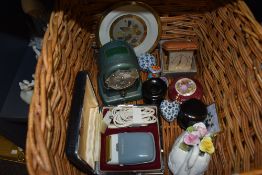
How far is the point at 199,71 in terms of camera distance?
0.97 m

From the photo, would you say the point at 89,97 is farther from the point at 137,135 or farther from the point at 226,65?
the point at 226,65

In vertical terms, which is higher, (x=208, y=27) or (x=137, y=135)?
(x=208, y=27)

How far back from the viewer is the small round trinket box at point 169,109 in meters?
0.86

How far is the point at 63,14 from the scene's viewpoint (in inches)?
29.3

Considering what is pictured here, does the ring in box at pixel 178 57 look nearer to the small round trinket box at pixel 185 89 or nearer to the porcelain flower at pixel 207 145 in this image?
the small round trinket box at pixel 185 89

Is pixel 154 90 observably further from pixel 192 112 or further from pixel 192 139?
pixel 192 139

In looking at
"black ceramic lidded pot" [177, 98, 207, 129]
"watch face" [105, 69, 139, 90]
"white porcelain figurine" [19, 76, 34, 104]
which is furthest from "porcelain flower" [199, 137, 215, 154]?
"white porcelain figurine" [19, 76, 34, 104]

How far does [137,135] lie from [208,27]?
385 mm

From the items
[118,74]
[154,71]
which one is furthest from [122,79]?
[154,71]

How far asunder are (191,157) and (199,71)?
14.0 inches

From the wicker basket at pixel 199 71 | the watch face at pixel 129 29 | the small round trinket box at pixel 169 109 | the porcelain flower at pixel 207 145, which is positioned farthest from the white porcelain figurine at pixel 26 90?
the porcelain flower at pixel 207 145

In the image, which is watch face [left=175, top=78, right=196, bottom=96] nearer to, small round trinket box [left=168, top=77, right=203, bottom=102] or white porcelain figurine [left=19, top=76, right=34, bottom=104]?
small round trinket box [left=168, top=77, right=203, bottom=102]

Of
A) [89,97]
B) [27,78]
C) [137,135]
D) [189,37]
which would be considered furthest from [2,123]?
[189,37]

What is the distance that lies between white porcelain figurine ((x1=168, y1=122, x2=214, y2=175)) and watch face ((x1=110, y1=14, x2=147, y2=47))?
35 cm
